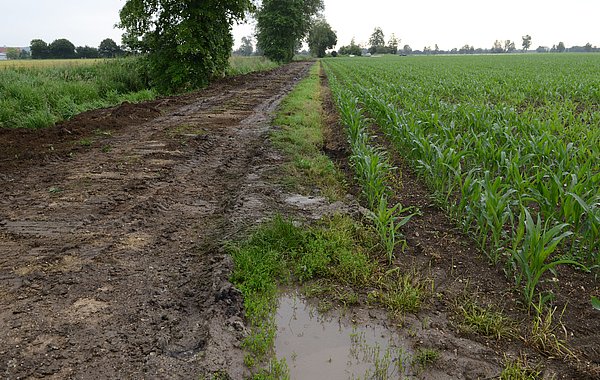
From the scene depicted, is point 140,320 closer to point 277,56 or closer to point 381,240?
point 381,240

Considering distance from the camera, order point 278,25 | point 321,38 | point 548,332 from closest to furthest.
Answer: point 548,332 < point 278,25 < point 321,38

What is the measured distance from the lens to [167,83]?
17.0m

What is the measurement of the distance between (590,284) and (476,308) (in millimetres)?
1196

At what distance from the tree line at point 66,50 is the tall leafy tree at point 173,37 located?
23624 millimetres

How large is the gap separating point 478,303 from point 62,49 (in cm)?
4504

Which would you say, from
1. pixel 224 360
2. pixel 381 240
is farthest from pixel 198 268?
pixel 381 240

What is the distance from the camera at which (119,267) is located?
3789 millimetres

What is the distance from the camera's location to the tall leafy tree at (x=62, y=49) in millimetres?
38812

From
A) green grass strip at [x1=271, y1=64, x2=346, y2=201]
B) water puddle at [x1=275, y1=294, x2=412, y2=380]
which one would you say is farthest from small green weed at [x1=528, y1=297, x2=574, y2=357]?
green grass strip at [x1=271, y1=64, x2=346, y2=201]

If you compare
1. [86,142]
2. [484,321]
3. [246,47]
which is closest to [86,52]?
[86,142]

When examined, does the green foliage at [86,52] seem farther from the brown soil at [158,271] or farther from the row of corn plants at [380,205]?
the row of corn plants at [380,205]

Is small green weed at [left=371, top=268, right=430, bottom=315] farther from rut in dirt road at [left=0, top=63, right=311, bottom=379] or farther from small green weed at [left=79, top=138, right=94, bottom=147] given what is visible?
small green weed at [left=79, top=138, right=94, bottom=147]

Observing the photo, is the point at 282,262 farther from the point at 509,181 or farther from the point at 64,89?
the point at 64,89

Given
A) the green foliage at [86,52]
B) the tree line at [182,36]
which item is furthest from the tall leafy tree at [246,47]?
the tree line at [182,36]
